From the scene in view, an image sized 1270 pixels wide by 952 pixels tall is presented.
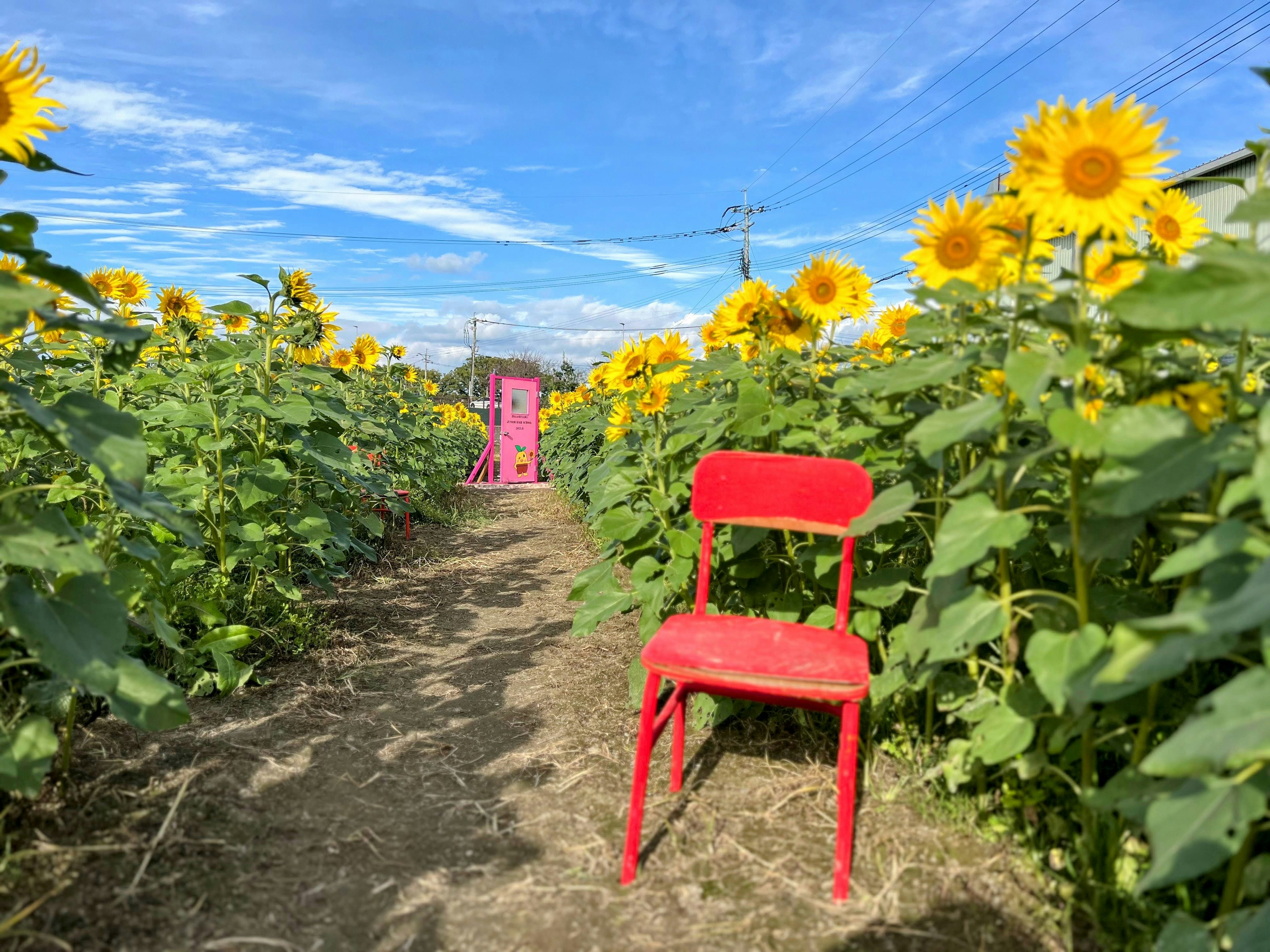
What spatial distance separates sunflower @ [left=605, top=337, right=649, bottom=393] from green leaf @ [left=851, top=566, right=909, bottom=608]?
1.15 m

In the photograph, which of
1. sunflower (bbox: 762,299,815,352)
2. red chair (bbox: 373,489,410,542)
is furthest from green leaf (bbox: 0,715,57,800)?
red chair (bbox: 373,489,410,542)

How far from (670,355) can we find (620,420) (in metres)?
0.35

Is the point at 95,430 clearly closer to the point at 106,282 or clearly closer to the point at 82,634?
the point at 82,634

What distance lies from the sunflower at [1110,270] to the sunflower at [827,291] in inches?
26.7

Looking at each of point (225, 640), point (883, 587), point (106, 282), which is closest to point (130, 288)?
point (106, 282)

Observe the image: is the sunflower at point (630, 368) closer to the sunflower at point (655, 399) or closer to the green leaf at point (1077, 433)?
the sunflower at point (655, 399)

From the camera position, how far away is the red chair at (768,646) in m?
1.89

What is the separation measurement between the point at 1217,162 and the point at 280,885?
1472 centimetres

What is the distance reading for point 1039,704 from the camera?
1.75 meters

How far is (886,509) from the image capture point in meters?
1.86

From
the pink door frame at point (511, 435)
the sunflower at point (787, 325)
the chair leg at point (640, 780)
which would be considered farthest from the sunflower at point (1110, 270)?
the pink door frame at point (511, 435)

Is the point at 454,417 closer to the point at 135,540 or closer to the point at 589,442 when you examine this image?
the point at 589,442

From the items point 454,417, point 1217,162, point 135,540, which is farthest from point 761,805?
point 1217,162

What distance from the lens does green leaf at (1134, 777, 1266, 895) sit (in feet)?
3.93
